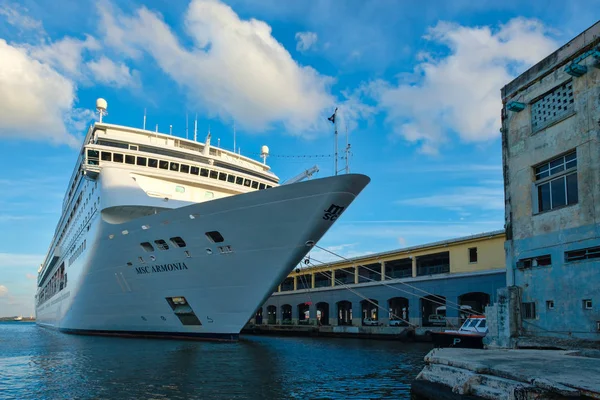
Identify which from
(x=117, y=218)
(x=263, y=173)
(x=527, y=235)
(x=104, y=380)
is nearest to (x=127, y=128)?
(x=117, y=218)

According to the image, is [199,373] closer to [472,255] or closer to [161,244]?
[161,244]

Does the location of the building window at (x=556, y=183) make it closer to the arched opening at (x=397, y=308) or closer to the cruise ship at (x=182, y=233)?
the cruise ship at (x=182, y=233)

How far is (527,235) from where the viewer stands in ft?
53.4

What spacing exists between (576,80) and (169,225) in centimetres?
1581

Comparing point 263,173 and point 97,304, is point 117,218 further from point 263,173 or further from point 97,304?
point 263,173

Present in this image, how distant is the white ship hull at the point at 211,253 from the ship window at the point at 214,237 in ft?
0.49

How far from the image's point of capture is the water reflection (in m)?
11.6

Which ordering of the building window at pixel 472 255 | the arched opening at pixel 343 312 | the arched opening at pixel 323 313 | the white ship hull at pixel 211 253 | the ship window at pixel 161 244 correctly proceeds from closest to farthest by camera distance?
1. the white ship hull at pixel 211 253
2. the ship window at pixel 161 244
3. the building window at pixel 472 255
4. the arched opening at pixel 343 312
5. the arched opening at pixel 323 313

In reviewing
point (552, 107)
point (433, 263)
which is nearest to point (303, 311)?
point (433, 263)

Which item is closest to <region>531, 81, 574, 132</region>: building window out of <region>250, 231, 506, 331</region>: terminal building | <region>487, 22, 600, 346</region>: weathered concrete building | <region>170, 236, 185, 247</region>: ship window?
<region>487, 22, 600, 346</region>: weathered concrete building

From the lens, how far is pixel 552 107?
15844 mm

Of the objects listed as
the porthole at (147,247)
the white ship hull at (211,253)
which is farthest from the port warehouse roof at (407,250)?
the porthole at (147,247)

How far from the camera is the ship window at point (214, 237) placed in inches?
784

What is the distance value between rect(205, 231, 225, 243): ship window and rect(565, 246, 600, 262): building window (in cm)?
1229
